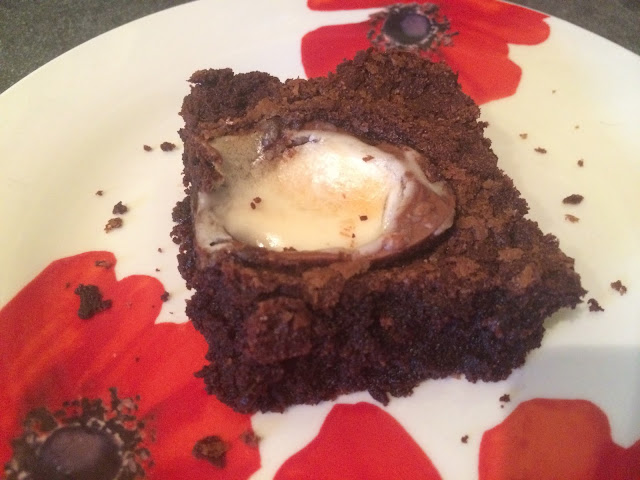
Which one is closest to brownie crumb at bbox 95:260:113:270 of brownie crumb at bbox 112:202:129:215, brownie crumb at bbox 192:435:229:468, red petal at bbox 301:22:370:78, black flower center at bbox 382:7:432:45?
brownie crumb at bbox 112:202:129:215

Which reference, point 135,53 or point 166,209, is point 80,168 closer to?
point 166,209

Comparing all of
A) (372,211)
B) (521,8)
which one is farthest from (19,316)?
(521,8)

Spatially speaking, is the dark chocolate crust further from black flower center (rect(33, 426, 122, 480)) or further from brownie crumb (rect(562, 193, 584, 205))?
brownie crumb (rect(562, 193, 584, 205))

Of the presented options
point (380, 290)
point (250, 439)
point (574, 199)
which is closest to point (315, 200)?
point (380, 290)

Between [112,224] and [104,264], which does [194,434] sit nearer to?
[104,264]

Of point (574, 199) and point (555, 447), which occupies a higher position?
point (574, 199)

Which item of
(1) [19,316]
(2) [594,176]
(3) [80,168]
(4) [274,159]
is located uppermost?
(4) [274,159]
